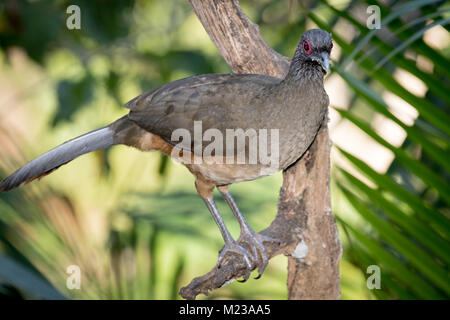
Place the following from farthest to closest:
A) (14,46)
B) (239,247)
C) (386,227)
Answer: (14,46)
(239,247)
(386,227)

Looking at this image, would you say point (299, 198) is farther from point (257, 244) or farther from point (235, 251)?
point (235, 251)

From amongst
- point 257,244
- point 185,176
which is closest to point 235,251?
point 257,244

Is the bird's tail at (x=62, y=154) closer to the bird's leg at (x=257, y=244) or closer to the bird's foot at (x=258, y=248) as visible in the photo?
the bird's leg at (x=257, y=244)

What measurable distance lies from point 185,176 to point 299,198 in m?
3.11

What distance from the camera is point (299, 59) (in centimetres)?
255

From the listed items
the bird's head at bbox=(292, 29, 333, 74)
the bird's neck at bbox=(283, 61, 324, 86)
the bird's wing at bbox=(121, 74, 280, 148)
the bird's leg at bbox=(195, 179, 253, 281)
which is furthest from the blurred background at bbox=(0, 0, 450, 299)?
the bird's leg at bbox=(195, 179, 253, 281)

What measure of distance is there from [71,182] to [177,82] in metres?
3.41

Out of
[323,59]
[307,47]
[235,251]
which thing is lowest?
[235,251]

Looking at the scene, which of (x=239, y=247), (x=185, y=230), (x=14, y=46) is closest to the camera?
(x=239, y=247)

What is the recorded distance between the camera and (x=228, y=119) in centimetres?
261

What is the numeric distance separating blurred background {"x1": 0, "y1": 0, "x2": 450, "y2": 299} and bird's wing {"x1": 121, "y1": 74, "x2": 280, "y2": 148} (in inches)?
18.9

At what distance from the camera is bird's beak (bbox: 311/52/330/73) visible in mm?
2369
